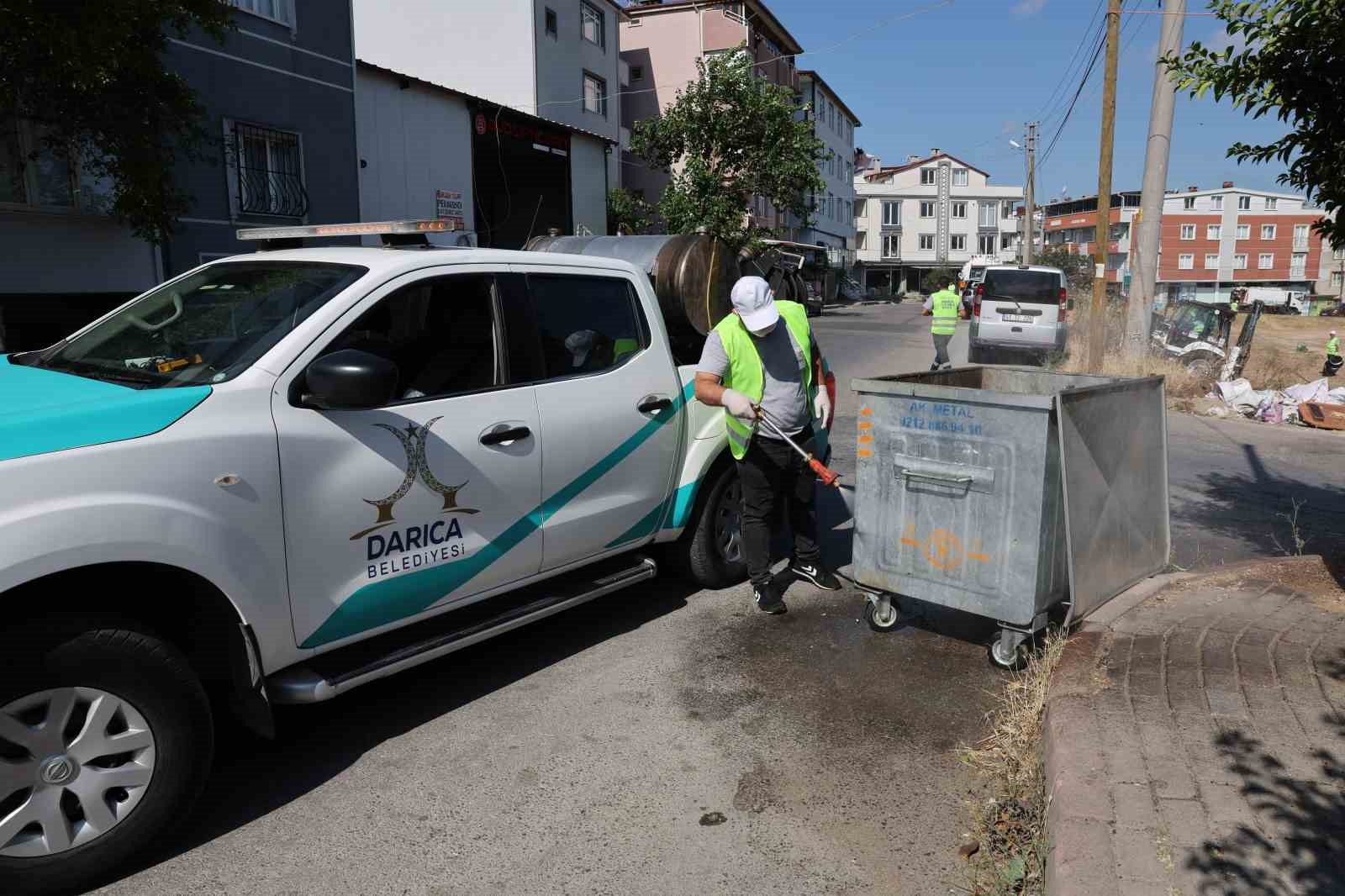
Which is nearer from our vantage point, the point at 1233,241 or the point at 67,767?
the point at 67,767

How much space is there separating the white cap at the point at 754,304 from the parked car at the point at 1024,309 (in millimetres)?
15861

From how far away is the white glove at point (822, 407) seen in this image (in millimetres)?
5582

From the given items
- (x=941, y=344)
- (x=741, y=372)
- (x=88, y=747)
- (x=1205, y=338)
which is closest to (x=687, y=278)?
(x=741, y=372)

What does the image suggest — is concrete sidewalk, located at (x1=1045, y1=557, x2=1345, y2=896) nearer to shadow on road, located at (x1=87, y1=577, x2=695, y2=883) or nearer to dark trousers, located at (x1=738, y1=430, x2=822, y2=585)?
dark trousers, located at (x1=738, y1=430, x2=822, y2=585)

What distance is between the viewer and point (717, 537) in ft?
18.7

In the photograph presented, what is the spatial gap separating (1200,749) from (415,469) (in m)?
2.97

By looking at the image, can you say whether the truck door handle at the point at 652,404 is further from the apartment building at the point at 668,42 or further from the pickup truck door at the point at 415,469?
the apartment building at the point at 668,42

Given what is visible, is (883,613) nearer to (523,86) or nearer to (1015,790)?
(1015,790)

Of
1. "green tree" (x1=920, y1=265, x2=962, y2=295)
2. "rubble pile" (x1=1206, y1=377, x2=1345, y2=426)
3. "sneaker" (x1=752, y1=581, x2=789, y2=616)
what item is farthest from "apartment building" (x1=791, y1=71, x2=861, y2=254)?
"sneaker" (x1=752, y1=581, x2=789, y2=616)

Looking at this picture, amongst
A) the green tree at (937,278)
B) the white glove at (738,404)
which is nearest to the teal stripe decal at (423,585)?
the white glove at (738,404)

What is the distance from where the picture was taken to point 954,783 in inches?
144

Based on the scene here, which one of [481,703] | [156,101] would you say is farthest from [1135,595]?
[156,101]

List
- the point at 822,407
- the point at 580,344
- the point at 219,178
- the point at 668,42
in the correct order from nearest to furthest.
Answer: the point at 580,344
the point at 822,407
the point at 219,178
the point at 668,42

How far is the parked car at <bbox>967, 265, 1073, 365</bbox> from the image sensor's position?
19516 millimetres
